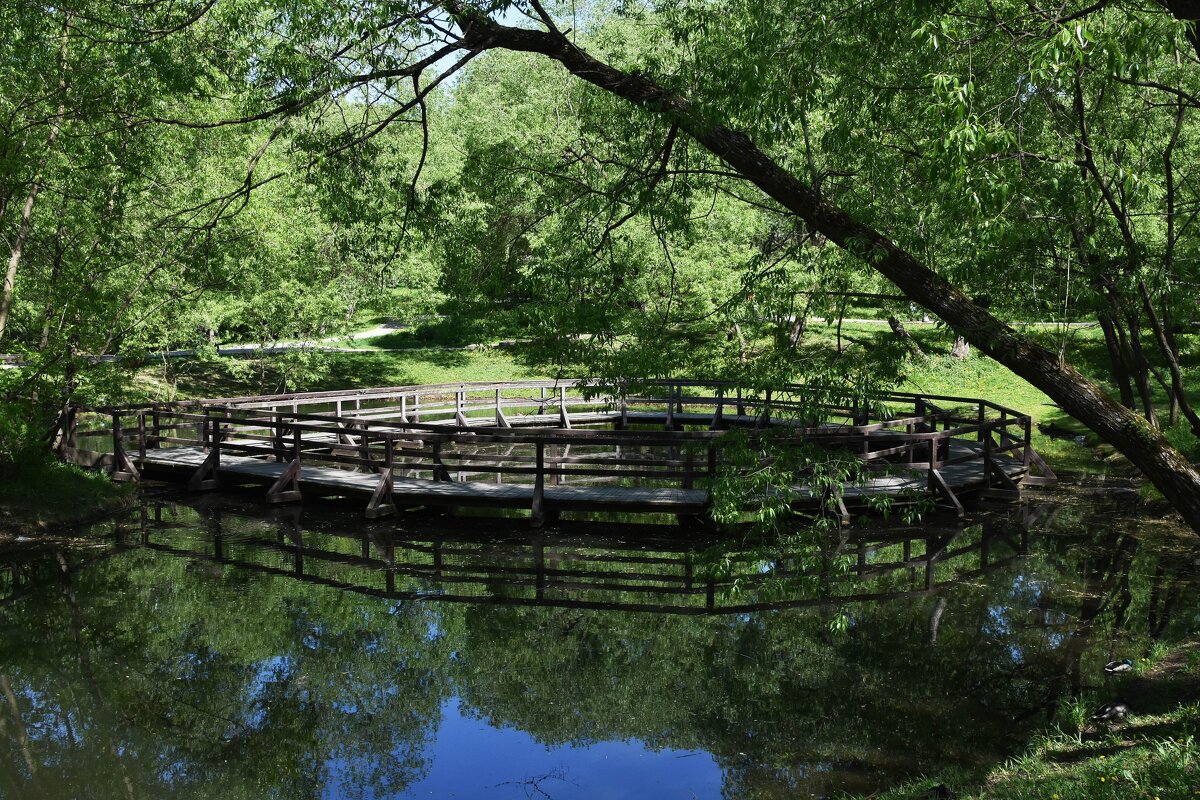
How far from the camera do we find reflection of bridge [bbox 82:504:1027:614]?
11.5 metres

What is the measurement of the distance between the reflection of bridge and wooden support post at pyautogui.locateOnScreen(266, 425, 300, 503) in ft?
3.30

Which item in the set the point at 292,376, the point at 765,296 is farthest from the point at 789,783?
the point at 292,376

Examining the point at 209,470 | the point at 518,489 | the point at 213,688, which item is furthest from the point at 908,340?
the point at 209,470

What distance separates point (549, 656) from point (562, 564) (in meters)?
3.43

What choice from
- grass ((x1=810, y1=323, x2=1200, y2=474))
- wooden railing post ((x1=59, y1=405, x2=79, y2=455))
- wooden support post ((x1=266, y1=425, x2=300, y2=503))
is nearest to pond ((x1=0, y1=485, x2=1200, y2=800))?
wooden support post ((x1=266, y1=425, x2=300, y2=503))

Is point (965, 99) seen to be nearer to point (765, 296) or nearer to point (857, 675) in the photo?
point (765, 296)

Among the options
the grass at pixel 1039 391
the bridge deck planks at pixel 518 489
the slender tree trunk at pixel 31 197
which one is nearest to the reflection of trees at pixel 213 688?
the bridge deck planks at pixel 518 489

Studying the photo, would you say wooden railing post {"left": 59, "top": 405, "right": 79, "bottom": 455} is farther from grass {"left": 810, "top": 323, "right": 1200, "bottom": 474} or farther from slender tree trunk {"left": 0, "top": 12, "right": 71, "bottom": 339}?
grass {"left": 810, "top": 323, "right": 1200, "bottom": 474}

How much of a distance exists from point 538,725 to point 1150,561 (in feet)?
29.5

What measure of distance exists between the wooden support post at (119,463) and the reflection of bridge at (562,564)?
266cm

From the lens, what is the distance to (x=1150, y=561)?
41.3 feet

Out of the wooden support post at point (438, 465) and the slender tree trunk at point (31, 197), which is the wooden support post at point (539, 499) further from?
the slender tree trunk at point (31, 197)

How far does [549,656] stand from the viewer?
9641 millimetres

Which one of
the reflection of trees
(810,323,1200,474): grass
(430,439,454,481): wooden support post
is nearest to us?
the reflection of trees
